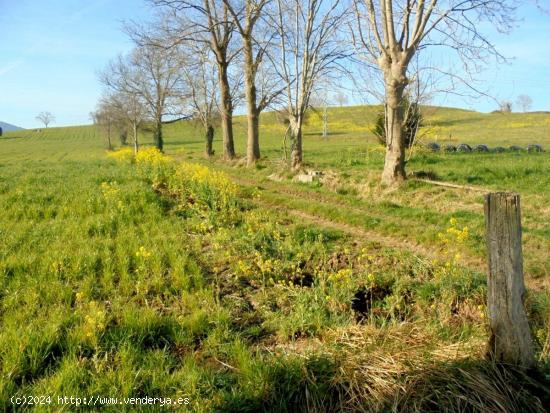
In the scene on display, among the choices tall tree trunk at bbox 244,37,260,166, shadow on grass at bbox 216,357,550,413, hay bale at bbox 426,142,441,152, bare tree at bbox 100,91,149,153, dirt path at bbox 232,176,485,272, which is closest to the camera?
shadow on grass at bbox 216,357,550,413

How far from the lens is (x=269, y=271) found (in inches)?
216

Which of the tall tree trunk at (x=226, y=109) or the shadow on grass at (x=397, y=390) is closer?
the shadow on grass at (x=397, y=390)

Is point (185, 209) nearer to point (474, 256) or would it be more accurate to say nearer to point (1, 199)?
point (1, 199)

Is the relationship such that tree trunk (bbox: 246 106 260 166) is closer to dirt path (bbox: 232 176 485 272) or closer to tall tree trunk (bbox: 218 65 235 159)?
tall tree trunk (bbox: 218 65 235 159)

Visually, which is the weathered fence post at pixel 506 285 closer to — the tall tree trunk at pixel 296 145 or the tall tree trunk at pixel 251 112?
the tall tree trunk at pixel 296 145

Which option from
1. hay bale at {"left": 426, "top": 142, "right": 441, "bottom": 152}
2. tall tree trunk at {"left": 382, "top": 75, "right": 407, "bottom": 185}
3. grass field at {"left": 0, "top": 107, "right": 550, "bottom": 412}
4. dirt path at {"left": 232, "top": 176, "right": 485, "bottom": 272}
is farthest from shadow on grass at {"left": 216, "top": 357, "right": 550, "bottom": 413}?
hay bale at {"left": 426, "top": 142, "right": 441, "bottom": 152}

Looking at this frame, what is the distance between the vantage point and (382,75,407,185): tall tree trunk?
11312 millimetres

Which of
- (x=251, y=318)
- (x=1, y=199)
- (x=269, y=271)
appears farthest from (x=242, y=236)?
(x=1, y=199)

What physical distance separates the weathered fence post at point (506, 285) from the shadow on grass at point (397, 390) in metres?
0.15

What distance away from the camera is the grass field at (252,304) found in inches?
123

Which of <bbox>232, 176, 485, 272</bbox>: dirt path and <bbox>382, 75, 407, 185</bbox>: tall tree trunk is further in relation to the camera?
<bbox>382, 75, 407, 185</bbox>: tall tree trunk

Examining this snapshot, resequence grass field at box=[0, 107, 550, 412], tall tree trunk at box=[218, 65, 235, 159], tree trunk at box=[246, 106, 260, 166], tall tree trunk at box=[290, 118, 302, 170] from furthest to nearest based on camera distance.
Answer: tall tree trunk at box=[218, 65, 235, 159]
tree trunk at box=[246, 106, 260, 166]
tall tree trunk at box=[290, 118, 302, 170]
grass field at box=[0, 107, 550, 412]

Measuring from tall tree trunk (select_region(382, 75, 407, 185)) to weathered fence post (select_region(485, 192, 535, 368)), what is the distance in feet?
27.8

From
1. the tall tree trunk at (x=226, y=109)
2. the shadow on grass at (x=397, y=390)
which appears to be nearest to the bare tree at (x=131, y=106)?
the tall tree trunk at (x=226, y=109)
